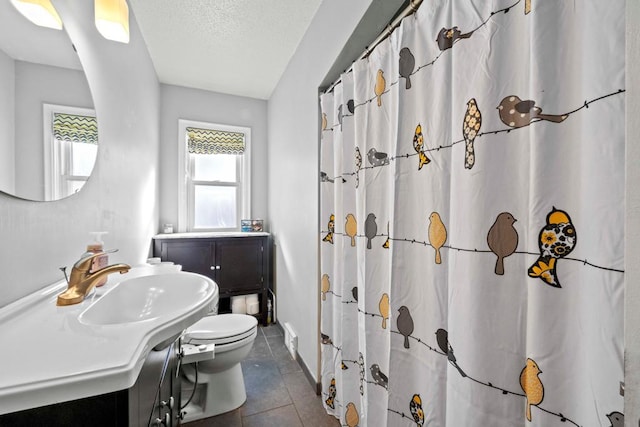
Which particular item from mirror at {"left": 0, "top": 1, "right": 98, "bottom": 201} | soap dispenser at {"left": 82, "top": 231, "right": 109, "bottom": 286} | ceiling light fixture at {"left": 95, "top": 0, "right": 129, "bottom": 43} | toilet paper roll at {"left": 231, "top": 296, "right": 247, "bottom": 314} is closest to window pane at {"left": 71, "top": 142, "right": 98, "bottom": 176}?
mirror at {"left": 0, "top": 1, "right": 98, "bottom": 201}

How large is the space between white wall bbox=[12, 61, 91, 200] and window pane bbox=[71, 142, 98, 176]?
16 centimetres

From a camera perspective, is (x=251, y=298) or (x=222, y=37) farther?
(x=251, y=298)

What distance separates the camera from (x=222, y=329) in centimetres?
168

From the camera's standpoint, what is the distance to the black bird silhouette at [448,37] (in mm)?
757

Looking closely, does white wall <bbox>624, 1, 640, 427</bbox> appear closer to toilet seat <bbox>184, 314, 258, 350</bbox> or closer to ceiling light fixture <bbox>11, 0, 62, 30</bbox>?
ceiling light fixture <bbox>11, 0, 62, 30</bbox>

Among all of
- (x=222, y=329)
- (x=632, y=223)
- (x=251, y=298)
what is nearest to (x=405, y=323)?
(x=632, y=223)

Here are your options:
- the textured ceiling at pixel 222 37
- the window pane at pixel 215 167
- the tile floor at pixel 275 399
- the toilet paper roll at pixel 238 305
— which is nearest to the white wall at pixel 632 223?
the tile floor at pixel 275 399

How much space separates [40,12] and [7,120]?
41 cm

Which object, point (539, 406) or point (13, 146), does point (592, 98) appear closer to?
point (539, 406)

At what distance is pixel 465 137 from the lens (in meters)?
0.71

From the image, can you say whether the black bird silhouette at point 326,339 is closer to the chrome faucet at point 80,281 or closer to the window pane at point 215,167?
the chrome faucet at point 80,281

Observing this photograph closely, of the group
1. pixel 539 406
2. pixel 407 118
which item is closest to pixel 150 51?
pixel 407 118

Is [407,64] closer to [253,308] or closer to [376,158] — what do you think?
[376,158]

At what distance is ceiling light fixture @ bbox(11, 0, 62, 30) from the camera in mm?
805
